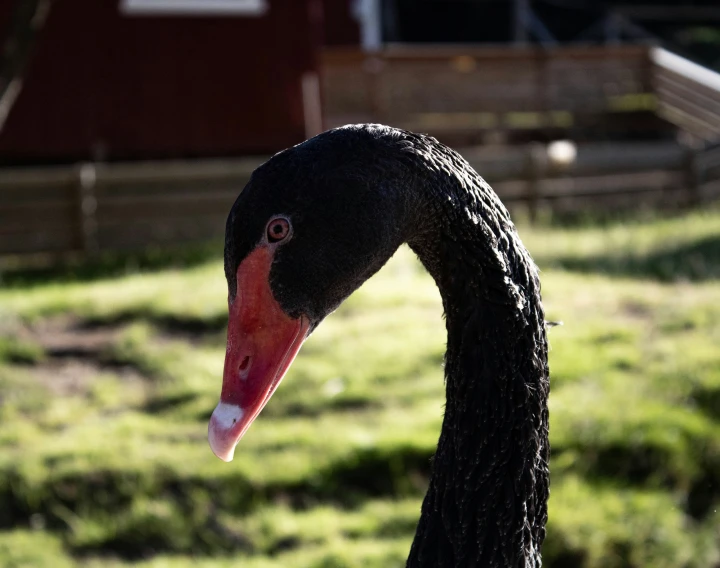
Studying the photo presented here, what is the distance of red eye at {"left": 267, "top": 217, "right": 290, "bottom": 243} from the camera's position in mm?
1726

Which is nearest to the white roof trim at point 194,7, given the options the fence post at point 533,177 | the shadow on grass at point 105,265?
the shadow on grass at point 105,265

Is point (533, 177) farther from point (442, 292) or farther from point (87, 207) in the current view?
point (442, 292)

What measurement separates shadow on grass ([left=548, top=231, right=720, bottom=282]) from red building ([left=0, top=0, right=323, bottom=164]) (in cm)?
400

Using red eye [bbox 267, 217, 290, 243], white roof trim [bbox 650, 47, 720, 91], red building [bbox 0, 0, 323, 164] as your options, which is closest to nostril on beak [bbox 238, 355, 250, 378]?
red eye [bbox 267, 217, 290, 243]

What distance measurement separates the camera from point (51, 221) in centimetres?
816

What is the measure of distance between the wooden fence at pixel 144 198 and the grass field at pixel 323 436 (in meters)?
2.17

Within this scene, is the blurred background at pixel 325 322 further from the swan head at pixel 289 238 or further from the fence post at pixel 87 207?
the swan head at pixel 289 238

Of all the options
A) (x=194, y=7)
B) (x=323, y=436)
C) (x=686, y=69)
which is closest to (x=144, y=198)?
(x=194, y=7)

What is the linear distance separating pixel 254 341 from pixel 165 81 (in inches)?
332

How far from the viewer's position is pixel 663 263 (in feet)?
22.9

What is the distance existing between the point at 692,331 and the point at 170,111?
6241 millimetres

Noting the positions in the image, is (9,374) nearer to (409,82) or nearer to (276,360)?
(276,360)

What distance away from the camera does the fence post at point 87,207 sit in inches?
321

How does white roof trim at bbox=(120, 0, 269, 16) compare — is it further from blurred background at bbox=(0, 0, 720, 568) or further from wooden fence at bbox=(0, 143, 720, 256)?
wooden fence at bbox=(0, 143, 720, 256)
